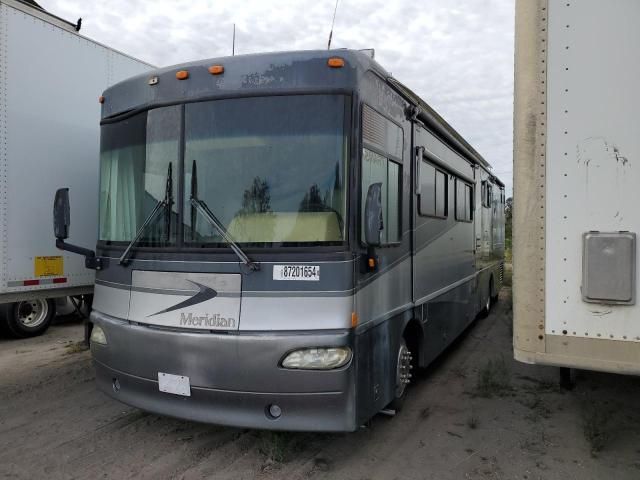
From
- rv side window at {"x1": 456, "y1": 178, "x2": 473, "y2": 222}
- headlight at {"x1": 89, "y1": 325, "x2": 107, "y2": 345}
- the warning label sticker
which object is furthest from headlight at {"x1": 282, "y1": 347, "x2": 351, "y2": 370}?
rv side window at {"x1": 456, "y1": 178, "x2": 473, "y2": 222}

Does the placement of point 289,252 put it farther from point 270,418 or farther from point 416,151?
A: point 416,151

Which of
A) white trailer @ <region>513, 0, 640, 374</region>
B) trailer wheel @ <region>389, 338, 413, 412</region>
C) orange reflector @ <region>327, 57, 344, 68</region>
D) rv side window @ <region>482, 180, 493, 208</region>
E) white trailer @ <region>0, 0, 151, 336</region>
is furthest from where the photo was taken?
rv side window @ <region>482, 180, 493, 208</region>

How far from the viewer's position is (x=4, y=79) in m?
4.96

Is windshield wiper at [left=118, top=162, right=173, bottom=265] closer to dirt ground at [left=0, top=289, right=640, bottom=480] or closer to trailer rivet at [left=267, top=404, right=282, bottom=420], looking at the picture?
trailer rivet at [left=267, top=404, right=282, bottom=420]

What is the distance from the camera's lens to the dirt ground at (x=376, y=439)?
3.81 m

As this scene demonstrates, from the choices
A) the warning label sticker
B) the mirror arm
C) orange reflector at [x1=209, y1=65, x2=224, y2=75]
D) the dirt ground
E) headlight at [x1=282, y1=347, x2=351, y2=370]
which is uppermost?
orange reflector at [x1=209, y1=65, x2=224, y2=75]

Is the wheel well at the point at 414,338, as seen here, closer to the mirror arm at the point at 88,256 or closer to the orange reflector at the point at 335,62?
the orange reflector at the point at 335,62

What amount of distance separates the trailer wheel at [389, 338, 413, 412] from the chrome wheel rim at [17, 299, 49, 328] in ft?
20.3

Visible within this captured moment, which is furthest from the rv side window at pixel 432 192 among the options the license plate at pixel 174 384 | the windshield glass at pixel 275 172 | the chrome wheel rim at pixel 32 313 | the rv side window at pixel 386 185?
the chrome wheel rim at pixel 32 313

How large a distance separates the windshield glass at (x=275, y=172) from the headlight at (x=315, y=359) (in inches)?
28.6

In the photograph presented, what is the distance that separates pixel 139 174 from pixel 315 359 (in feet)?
6.65

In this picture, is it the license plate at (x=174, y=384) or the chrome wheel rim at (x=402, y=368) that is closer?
the license plate at (x=174, y=384)

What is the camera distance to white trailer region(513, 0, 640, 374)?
2.58 m

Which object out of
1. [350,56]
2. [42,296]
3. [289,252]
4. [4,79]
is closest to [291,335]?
[289,252]
